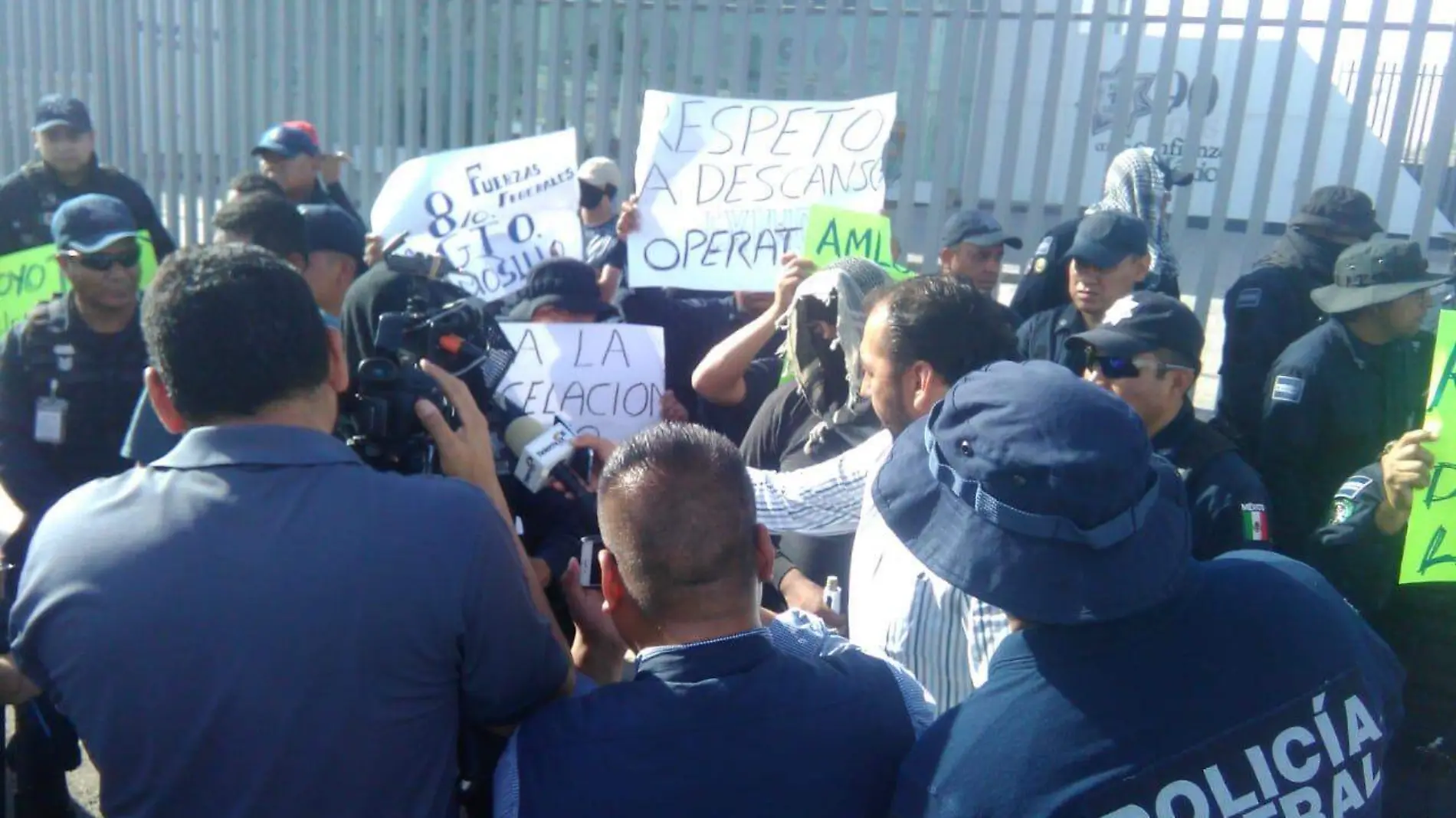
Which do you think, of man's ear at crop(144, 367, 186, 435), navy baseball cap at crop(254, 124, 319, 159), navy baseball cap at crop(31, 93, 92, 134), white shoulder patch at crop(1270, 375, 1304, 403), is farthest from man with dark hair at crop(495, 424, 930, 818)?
navy baseball cap at crop(31, 93, 92, 134)

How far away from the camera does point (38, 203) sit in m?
5.68

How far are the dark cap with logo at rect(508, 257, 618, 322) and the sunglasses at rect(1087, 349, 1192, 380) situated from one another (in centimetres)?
150

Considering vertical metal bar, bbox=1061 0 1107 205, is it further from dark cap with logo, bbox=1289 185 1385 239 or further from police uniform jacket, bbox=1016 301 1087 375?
police uniform jacket, bbox=1016 301 1087 375

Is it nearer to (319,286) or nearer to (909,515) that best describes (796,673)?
(909,515)

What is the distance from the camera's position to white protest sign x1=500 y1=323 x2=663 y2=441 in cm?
339

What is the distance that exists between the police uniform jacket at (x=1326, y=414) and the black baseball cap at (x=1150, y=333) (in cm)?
78

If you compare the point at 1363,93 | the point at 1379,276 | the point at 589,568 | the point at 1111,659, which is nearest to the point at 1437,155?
the point at 1363,93

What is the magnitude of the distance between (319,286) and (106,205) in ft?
2.17

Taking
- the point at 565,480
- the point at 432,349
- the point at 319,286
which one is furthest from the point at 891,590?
the point at 319,286

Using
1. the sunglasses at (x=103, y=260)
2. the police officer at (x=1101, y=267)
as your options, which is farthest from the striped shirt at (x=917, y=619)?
the sunglasses at (x=103, y=260)

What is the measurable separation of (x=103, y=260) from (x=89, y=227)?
4.4 inches

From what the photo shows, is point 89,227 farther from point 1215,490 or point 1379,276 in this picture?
point 1379,276

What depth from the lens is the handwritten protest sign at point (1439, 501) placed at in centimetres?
290

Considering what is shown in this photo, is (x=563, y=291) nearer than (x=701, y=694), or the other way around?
(x=701, y=694)
